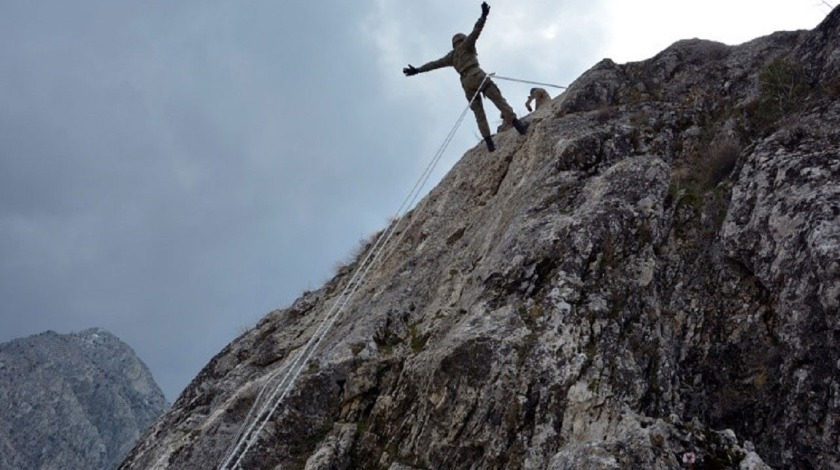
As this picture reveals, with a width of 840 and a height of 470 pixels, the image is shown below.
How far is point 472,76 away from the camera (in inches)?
672

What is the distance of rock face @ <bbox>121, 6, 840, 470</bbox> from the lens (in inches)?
313

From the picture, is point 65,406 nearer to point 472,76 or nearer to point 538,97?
point 538,97

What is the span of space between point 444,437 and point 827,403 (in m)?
4.66

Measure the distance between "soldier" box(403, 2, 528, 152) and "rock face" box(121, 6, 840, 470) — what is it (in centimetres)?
219

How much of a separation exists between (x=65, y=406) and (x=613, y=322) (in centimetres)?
14709

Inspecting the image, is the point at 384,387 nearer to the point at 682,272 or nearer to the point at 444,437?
the point at 444,437

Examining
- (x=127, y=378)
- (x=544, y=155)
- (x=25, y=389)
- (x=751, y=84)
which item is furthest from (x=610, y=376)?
(x=127, y=378)

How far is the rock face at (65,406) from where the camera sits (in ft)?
383

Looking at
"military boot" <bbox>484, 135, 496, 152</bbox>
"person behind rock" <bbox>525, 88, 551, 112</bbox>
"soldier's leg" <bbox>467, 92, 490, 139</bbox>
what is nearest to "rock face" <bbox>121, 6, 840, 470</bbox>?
"military boot" <bbox>484, 135, 496, 152</bbox>

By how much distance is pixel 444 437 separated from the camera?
28.8 feet

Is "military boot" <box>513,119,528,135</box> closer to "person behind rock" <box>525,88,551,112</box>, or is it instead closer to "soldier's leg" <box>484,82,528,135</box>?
"soldier's leg" <box>484,82,528,135</box>

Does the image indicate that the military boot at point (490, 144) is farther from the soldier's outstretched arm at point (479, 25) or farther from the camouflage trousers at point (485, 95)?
the soldier's outstretched arm at point (479, 25)

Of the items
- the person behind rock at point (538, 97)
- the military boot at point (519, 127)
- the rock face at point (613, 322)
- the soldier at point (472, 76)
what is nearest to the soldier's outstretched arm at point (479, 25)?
the soldier at point (472, 76)

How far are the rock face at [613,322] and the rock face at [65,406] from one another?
120m
